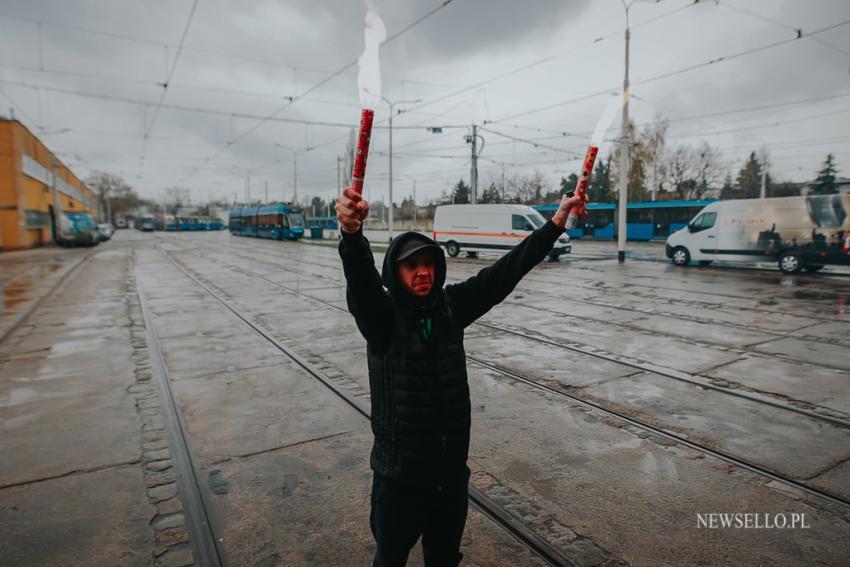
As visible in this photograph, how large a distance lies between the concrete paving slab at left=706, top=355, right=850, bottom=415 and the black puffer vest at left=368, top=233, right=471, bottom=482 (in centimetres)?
487

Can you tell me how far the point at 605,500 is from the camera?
339cm

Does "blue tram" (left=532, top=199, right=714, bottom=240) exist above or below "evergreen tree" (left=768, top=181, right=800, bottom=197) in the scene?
below

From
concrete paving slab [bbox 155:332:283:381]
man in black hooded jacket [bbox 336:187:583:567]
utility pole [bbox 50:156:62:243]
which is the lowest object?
concrete paving slab [bbox 155:332:283:381]

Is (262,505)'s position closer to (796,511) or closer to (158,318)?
(796,511)

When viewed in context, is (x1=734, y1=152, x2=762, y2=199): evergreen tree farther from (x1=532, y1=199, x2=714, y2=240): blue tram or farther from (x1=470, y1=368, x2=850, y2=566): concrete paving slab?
(x1=470, y1=368, x2=850, y2=566): concrete paving slab

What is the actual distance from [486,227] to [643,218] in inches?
783

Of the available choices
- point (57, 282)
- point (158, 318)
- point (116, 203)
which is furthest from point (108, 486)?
point (116, 203)

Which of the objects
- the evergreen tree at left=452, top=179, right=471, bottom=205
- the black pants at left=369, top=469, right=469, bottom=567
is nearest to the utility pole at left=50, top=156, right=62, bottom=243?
the evergreen tree at left=452, top=179, right=471, bottom=205

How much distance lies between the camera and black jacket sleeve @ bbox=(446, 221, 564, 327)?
2.37 metres

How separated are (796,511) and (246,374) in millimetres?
5526

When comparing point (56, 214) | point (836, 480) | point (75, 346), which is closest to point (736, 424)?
point (836, 480)

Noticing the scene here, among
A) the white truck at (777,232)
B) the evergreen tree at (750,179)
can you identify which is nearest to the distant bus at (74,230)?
the white truck at (777,232)

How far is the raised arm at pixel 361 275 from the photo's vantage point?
182 centimetres

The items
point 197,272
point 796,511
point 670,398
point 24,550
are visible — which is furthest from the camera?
point 197,272
